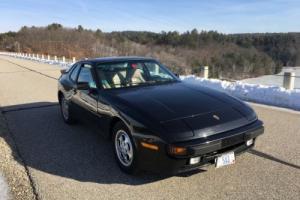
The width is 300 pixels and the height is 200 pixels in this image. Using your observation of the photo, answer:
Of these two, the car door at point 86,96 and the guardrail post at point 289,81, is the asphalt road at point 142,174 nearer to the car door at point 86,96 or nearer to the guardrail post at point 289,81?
the car door at point 86,96

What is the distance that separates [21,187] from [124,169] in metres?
1.26

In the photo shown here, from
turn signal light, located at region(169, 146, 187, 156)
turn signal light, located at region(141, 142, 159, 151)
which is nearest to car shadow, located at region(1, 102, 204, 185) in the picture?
turn signal light, located at region(141, 142, 159, 151)

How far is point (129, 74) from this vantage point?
5367 millimetres

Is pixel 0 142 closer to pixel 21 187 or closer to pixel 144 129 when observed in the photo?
pixel 21 187

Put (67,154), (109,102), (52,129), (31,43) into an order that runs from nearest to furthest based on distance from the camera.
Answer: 1. (109,102)
2. (67,154)
3. (52,129)
4. (31,43)

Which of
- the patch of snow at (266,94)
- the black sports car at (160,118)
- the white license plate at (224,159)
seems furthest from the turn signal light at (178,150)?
the patch of snow at (266,94)

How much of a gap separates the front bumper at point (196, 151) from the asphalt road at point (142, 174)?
302 mm

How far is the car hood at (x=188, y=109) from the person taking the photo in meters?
3.77

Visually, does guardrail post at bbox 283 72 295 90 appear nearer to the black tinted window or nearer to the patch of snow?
the patch of snow

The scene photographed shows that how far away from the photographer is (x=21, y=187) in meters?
4.11

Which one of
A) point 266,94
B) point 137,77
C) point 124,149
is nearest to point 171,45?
point 266,94

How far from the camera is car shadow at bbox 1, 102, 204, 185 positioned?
171 inches

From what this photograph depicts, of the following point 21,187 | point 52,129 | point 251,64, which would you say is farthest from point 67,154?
point 251,64

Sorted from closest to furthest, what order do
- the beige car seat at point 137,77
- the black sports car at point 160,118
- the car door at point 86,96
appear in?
1. the black sports car at point 160,118
2. the car door at point 86,96
3. the beige car seat at point 137,77
